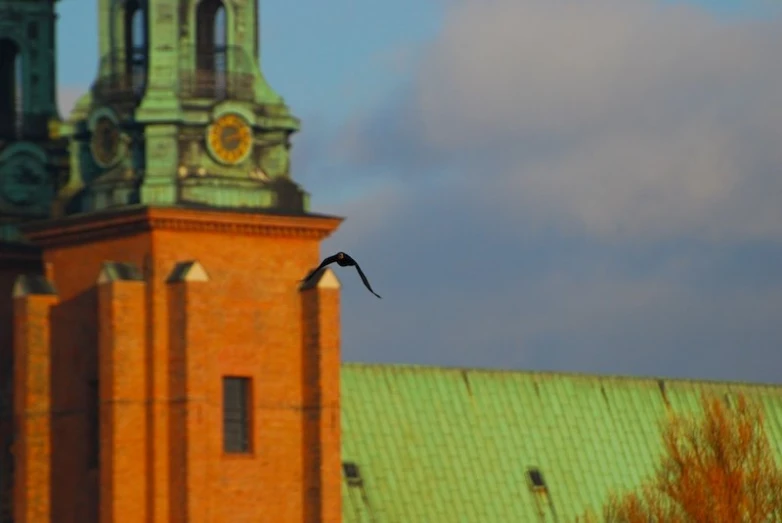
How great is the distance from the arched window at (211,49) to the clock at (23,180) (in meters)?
8.07

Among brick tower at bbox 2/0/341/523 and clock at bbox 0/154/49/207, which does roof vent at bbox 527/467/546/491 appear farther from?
clock at bbox 0/154/49/207

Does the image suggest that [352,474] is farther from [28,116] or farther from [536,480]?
[28,116]

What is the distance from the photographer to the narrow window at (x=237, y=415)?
86.2 metres

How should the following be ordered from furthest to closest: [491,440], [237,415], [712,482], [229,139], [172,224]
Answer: [491,440] < [712,482] < [237,415] < [229,139] < [172,224]

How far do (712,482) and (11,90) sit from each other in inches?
861

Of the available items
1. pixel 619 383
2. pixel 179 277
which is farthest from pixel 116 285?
pixel 619 383

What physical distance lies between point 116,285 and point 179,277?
5.09 ft

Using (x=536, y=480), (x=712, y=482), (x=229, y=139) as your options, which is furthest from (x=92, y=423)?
(x=712, y=482)

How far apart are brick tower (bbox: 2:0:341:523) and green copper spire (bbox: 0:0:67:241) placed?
4.62 metres

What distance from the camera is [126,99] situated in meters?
86.8

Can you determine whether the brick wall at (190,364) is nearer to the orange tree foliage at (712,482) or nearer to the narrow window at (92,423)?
the narrow window at (92,423)

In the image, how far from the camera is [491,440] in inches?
3787

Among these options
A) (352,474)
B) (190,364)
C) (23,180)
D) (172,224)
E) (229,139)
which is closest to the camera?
(190,364)

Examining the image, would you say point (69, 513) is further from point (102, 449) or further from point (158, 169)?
point (158, 169)
